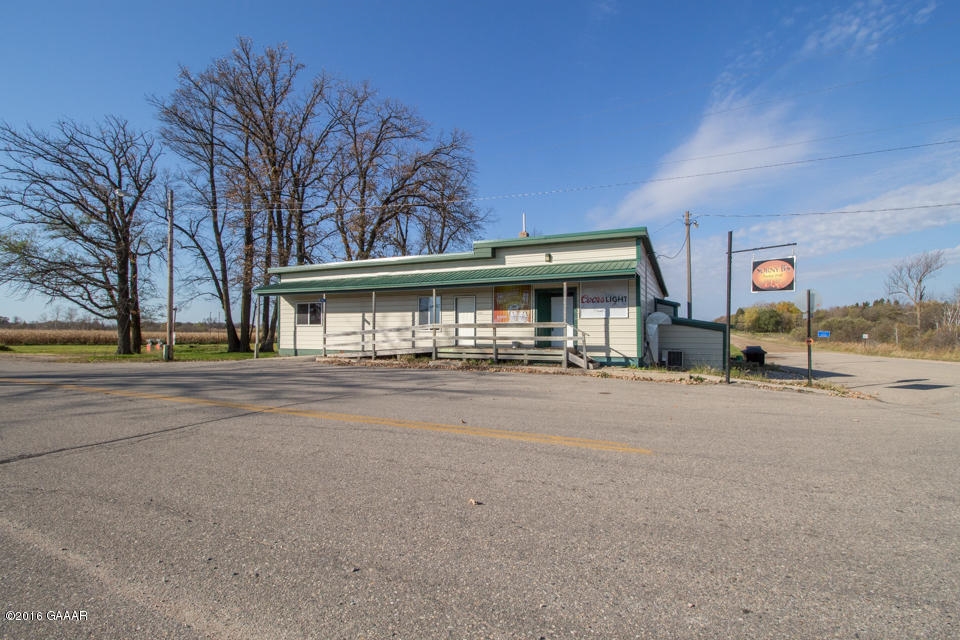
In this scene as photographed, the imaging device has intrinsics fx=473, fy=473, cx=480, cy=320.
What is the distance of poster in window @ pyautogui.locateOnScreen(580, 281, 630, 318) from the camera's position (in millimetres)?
16094

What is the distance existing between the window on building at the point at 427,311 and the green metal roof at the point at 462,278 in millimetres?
1068

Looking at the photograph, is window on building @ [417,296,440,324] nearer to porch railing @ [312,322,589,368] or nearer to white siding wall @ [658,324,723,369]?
porch railing @ [312,322,589,368]

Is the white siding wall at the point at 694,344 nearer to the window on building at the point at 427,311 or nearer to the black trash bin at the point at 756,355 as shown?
the black trash bin at the point at 756,355

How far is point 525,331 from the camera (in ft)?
57.7

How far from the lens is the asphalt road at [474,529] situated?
7.34 feet

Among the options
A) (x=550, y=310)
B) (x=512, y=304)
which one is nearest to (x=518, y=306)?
(x=512, y=304)

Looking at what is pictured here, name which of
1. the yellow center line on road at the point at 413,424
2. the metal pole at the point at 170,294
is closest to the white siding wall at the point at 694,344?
the yellow center line on road at the point at 413,424

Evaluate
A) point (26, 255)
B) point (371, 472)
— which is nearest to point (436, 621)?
point (371, 472)

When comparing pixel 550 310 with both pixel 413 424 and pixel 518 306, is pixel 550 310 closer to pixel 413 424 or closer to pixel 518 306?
pixel 518 306

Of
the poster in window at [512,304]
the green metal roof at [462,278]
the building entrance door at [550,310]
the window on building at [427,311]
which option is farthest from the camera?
the window on building at [427,311]

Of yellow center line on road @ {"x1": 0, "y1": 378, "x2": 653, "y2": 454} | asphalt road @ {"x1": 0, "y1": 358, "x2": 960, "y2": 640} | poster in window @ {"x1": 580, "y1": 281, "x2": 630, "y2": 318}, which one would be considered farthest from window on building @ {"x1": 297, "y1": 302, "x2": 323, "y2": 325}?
asphalt road @ {"x1": 0, "y1": 358, "x2": 960, "y2": 640}

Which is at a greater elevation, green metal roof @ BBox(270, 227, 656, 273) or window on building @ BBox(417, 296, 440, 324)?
Result: green metal roof @ BBox(270, 227, 656, 273)

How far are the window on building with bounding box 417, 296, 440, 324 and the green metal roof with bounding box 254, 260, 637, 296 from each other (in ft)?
3.50

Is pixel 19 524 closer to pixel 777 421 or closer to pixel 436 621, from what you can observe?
pixel 436 621
